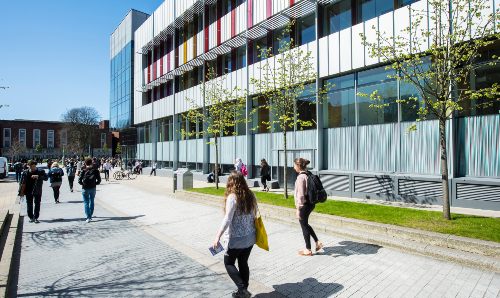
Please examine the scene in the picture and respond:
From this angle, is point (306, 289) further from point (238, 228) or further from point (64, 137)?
point (64, 137)

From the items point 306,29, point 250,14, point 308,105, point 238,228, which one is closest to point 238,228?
point 238,228

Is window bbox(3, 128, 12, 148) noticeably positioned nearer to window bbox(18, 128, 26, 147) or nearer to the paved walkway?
window bbox(18, 128, 26, 147)

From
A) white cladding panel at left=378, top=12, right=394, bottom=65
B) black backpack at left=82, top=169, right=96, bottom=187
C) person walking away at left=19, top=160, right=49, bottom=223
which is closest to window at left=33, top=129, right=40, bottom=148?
person walking away at left=19, top=160, right=49, bottom=223

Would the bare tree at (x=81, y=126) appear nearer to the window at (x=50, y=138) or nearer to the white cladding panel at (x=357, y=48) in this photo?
the window at (x=50, y=138)

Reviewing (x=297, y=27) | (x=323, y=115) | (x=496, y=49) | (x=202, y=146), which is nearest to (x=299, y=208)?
(x=496, y=49)

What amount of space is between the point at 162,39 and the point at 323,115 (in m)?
22.0

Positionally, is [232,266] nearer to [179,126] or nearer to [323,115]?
[323,115]

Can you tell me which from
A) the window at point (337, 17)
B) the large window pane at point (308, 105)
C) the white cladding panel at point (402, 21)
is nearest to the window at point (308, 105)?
the large window pane at point (308, 105)

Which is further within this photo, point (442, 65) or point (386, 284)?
point (442, 65)

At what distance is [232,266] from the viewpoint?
4469 mm

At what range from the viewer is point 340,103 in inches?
599

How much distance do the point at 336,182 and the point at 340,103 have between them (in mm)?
3617

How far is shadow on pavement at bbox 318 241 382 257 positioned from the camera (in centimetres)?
663

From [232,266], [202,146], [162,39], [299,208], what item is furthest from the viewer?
[162,39]
